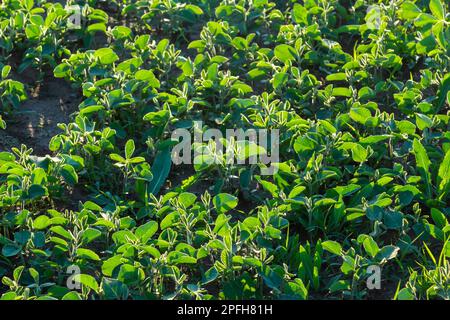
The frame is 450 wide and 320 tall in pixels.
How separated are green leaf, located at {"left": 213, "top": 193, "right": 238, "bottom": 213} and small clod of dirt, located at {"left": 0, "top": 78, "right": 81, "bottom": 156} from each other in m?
1.09

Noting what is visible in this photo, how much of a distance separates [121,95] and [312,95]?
42.6 inches

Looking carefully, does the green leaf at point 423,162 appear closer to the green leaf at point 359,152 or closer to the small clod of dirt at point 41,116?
the green leaf at point 359,152

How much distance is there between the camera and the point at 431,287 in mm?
3760

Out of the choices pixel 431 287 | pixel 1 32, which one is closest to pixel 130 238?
pixel 431 287

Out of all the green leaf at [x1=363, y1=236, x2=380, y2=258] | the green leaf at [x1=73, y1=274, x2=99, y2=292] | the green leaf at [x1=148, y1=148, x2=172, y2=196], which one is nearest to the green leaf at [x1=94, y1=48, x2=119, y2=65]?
the green leaf at [x1=148, y1=148, x2=172, y2=196]

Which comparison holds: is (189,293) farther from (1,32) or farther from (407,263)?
(1,32)

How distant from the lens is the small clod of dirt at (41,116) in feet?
15.7

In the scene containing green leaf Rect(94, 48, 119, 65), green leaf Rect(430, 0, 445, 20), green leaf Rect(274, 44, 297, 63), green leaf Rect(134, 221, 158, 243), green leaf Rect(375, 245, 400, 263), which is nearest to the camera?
green leaf Rect(375, 245, 400, 263)

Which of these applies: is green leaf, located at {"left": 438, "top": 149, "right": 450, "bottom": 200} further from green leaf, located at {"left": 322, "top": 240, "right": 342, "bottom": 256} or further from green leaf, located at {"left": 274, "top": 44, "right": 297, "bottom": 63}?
green leaf, located at {"left": 274, "top": 44, "right": 297, "bottom": 63}

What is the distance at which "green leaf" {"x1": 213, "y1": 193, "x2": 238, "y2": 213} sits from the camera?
4199 millimetres

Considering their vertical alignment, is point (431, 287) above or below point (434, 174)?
below

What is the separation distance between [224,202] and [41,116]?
139cm

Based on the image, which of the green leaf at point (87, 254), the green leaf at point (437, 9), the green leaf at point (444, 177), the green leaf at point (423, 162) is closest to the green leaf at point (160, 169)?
the green leaf at point (87, 254)

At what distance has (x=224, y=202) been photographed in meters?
4.21
